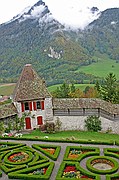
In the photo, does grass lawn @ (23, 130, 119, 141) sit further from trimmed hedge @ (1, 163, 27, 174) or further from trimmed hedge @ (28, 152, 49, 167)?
trimmed hedge @ (1, 163, 27, 174)

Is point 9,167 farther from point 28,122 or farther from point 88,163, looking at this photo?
point 28,122

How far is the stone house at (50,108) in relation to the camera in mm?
54812

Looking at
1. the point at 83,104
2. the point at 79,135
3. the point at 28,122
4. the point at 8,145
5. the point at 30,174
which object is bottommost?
the point at 79,135

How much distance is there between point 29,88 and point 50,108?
211 inches

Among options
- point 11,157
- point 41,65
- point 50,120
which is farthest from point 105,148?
point 41,65

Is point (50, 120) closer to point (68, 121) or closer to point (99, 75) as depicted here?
point (68, 121)

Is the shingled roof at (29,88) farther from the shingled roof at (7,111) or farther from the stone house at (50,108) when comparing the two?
the shingled roof at (7,111)

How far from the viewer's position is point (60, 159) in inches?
1508

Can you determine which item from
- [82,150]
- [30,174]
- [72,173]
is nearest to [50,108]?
[82,150]

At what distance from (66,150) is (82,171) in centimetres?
667

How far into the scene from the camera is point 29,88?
5675 cm

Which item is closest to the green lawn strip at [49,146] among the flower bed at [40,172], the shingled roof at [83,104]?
the flower bed at [40,172]

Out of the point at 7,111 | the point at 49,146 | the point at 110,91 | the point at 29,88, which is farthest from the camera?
the point at 110,91

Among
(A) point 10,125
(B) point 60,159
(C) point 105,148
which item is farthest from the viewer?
(A) point 10,125
